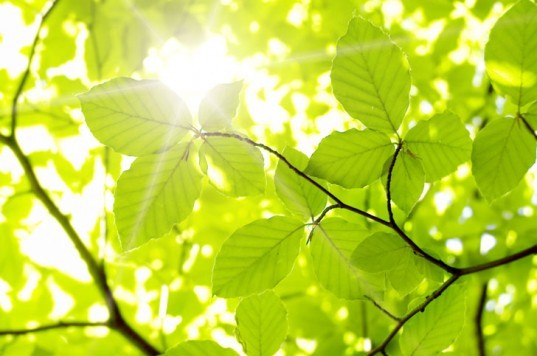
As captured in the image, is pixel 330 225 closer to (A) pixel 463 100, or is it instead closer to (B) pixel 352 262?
(B) pixel 352 262

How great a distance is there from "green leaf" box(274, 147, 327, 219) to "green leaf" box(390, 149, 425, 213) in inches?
3.8

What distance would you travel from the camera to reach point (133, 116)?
550mm

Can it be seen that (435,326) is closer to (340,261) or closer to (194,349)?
(340,261)

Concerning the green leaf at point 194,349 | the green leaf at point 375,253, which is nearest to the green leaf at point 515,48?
the green leaf at point 375,253

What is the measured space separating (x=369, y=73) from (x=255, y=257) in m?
0.26

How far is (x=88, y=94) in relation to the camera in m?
0.55

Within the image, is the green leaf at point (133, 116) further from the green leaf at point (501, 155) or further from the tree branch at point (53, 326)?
the tree branch at point (53, 326)

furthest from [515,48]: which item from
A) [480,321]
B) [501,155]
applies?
[480,321]

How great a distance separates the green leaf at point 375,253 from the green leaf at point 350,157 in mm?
70

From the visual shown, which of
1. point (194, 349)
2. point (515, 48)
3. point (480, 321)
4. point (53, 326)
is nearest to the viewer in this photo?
point (515, 48)

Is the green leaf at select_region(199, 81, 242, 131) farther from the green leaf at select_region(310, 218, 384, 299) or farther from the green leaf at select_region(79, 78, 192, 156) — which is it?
the green leaf at select_region(310, 218, 384, 299)

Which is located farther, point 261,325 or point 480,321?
point 480,321

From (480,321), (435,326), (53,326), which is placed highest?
(435,326)

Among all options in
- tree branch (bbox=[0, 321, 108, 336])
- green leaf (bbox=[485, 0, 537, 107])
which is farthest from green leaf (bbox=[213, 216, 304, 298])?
tree branch (bbox=[0, 321, 108, 336])
